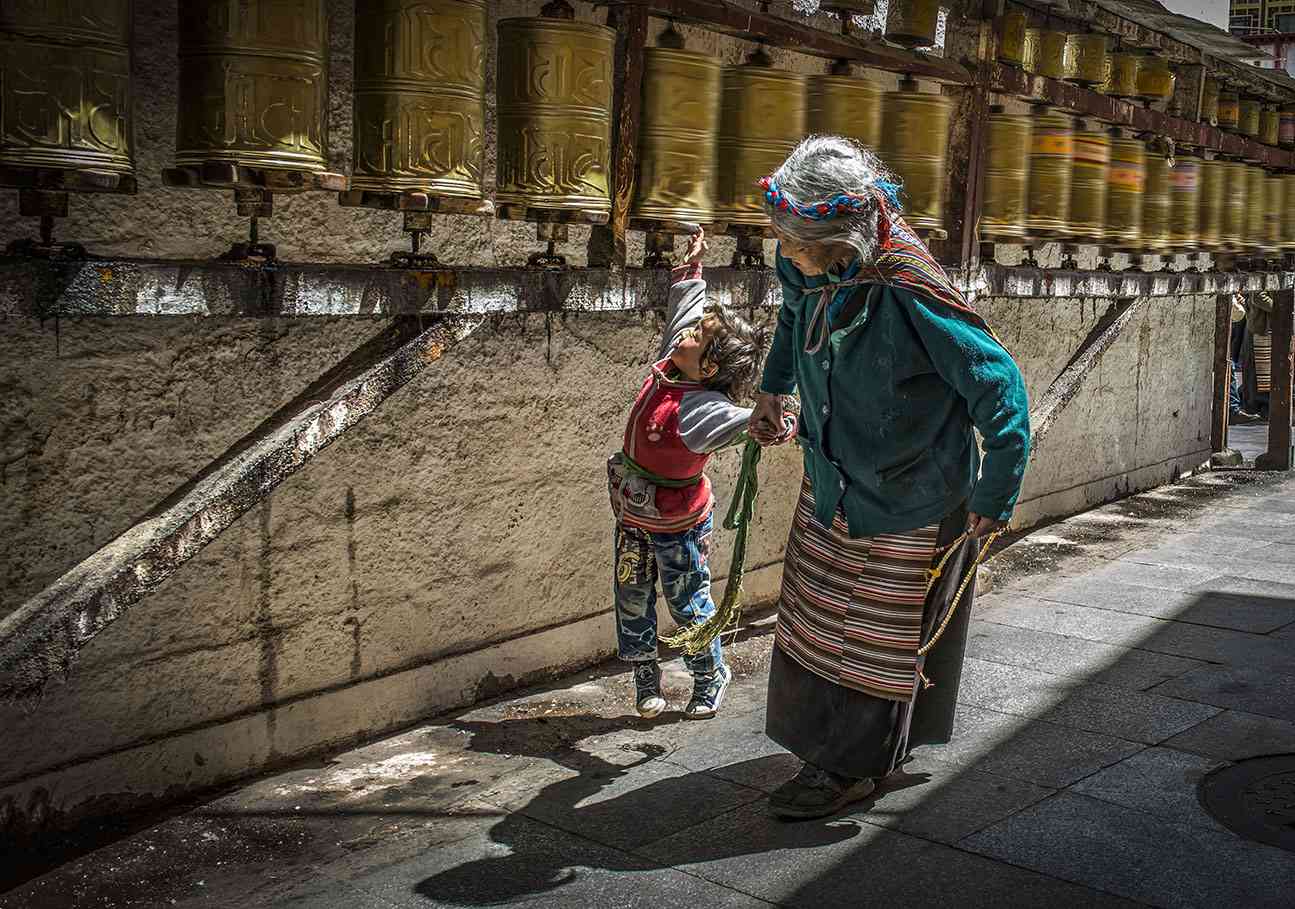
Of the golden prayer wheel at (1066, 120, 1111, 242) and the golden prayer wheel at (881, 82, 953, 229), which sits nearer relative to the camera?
the golden prayer wheel at (881, 82, 953, 229)

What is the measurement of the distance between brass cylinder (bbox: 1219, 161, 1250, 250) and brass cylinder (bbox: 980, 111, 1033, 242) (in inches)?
114

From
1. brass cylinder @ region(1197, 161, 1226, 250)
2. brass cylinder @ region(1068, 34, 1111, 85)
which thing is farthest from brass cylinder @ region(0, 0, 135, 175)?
brass cylinder @ region(1197, 161, 1226, 250)

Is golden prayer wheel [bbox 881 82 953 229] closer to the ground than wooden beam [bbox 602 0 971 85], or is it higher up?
closer to the ground

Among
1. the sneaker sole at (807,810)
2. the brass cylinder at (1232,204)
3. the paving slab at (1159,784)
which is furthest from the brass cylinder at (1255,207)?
the sneaker sole at (807,810)

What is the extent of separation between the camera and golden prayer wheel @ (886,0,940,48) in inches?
204

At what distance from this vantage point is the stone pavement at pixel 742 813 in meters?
3.10

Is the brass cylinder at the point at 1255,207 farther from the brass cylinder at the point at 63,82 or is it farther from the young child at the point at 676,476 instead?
the brass cylinder at the point at 63,82

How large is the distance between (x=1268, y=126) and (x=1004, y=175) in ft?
14.1

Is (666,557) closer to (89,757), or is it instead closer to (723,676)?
(723,676)

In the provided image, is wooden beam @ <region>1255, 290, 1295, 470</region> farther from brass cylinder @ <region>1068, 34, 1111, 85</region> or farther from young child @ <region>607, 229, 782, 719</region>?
young child @ <region>607, 229, 782, 719</region>

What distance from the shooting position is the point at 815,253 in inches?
132

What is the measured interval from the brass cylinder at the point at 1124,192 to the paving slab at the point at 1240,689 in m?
2.58

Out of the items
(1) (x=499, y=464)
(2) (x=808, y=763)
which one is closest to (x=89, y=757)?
(1) (x=499, y=464)

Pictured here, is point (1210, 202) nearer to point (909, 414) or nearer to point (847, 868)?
point (909, 414)
